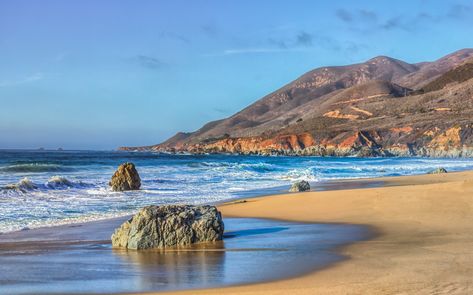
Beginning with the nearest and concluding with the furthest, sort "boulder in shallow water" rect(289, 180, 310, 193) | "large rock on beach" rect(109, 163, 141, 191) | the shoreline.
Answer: the shoreline, "boulder in shallow water" rect(289, 180, 310, 193), "large rock on beach" rect(109, 163, 141, 191)

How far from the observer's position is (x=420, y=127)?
3937 inches

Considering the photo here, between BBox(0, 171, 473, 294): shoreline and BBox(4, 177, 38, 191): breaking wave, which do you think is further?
BBox(4, 177, 38, 191): breaking wave

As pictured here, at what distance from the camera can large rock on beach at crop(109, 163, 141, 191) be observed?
98.0ft

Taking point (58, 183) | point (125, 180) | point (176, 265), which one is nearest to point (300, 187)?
point (125, 180)

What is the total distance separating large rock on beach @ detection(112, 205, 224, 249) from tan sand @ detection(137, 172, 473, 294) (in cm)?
314

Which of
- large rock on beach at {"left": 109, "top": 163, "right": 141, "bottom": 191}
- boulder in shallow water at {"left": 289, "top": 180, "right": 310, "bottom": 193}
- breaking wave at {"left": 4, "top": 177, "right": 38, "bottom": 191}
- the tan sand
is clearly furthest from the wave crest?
the tan sand

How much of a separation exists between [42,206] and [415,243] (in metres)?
14.3

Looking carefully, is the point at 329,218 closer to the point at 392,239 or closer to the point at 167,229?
the point at 392,239

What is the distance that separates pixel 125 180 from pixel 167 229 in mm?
18388

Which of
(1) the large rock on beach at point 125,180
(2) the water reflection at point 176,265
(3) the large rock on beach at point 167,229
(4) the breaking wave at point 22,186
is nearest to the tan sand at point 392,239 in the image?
(2) the water reflection at point 176,265

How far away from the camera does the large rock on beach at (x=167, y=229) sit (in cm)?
1189

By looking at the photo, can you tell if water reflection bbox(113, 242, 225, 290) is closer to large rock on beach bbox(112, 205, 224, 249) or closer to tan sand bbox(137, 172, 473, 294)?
large rock on beach bbox(112, 205, 224, 249)

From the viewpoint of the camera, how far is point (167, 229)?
12055 millimetres

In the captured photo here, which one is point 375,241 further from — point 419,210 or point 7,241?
point 7,241
